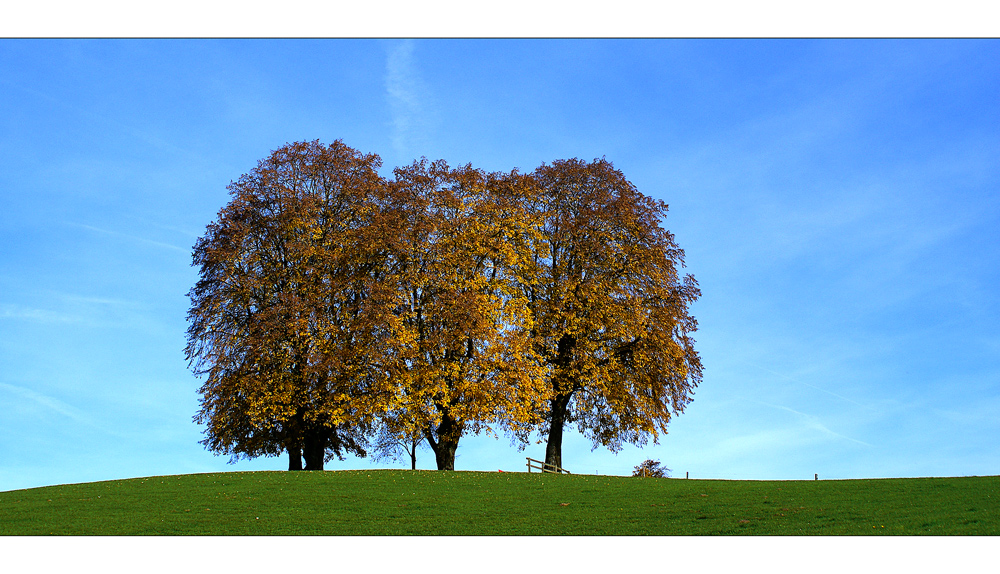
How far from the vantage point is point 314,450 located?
3684 centimetres

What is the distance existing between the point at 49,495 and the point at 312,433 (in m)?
11.3

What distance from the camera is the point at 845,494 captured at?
25.6 m

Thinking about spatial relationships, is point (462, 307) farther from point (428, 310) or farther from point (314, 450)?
point (314, 450)

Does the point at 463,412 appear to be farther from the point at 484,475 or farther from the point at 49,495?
the point at 49,495

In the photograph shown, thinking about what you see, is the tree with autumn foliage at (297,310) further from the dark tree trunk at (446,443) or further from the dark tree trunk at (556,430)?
the dark tree trunk at (556,430)

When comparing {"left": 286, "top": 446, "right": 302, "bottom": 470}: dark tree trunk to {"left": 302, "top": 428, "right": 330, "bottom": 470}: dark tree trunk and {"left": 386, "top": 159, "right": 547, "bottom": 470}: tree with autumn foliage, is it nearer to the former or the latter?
{"left": 302, "top": 428, "right": 330, "bottom": 470}: dark tree trunk

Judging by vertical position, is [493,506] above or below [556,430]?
below

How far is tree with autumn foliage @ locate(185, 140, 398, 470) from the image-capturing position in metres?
34.1

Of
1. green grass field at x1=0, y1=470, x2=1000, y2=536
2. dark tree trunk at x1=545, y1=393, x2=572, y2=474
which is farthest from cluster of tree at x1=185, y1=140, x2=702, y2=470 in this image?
green grass field at x1=0, y1=470, x2=1000, y2=536

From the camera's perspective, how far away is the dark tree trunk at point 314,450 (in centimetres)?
3678

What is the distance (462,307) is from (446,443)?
6892mm

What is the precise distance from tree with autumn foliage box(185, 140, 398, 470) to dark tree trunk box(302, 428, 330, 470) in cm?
5

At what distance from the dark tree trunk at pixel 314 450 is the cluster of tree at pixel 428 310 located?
0.08 m

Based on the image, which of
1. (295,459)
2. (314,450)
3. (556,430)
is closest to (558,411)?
(556,430)
